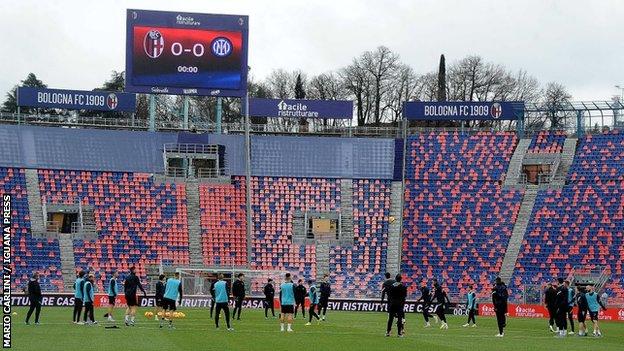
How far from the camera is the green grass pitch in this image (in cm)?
3173

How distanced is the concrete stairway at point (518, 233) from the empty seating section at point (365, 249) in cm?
769

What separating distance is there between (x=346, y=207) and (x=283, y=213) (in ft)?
14.1

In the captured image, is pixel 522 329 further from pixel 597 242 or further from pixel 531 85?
pixel 531 85

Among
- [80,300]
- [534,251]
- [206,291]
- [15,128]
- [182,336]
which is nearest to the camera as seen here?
[182,336]

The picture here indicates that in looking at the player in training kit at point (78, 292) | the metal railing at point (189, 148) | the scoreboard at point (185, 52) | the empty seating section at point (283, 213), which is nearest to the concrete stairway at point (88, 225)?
the metal railing at point (189, 148)

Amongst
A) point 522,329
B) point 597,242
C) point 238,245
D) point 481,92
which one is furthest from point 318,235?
point 481,92

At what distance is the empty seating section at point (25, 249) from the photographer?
217 feet

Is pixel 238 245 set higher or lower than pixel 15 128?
lower

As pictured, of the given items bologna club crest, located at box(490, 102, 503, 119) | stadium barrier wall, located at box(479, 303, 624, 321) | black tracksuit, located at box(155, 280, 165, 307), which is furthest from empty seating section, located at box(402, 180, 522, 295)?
black tracksuit, located at box(155, 280, 165, 307)

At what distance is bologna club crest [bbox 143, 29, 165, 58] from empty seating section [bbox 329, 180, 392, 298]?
16.3 meters

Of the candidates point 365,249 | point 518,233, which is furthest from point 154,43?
point 518,233

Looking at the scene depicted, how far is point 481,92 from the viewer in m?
116

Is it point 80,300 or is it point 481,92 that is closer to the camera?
point 80,300

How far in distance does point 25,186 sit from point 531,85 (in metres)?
63.9
